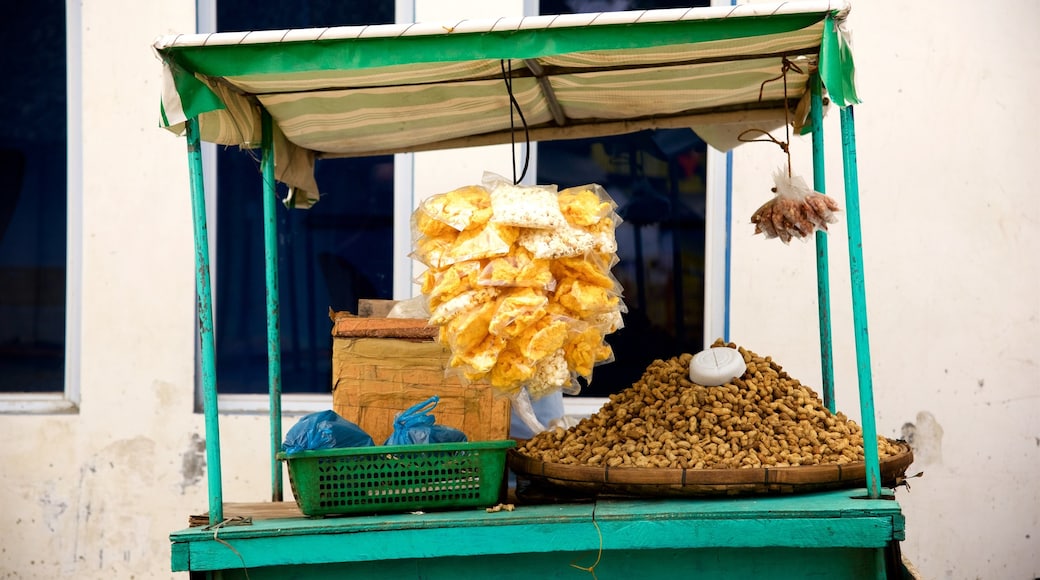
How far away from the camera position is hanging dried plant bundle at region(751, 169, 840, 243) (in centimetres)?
286

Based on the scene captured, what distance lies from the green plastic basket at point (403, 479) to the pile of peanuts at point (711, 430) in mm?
238

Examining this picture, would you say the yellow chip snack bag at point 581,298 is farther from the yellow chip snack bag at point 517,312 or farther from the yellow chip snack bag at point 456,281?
the yellow chip snack bag at point 456,281

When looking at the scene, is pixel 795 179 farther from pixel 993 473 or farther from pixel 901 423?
pixel 993 473

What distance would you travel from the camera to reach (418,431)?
2840 millimetres

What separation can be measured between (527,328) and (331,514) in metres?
0.74

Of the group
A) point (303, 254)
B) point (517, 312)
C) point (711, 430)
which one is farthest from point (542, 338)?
point (303, 254)

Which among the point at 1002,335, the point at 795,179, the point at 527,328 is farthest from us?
the point at 1002,335

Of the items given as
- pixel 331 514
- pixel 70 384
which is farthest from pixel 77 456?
pixel 331 514

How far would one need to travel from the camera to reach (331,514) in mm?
2725

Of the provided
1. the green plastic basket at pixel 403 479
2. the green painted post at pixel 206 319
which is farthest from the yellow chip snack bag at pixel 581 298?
the green painted post at pixel 206 319

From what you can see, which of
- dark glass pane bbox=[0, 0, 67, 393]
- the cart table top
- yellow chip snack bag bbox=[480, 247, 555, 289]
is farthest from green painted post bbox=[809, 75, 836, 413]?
dark glass pane bbox=[0, 0, 67, 393]

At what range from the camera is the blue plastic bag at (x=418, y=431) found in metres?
2.83

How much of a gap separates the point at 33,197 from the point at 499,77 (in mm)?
2763

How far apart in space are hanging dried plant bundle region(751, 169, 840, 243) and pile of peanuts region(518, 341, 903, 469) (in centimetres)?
46
